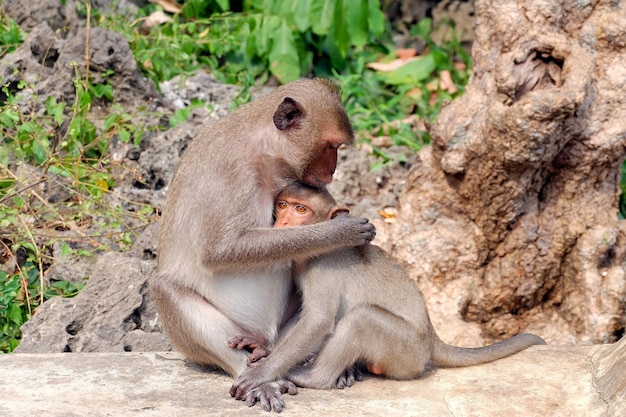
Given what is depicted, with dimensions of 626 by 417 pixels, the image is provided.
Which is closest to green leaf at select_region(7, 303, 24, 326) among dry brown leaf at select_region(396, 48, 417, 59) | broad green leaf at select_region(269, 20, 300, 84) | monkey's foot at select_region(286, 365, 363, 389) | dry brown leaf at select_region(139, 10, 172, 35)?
monkey's foot at select_region(286, 365, 363, 389)

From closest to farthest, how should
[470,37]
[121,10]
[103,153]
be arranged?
[103,153] < [121,10] < [470,37]

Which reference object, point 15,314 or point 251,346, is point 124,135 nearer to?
point 15,314

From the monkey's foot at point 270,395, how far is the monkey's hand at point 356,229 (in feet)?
2.84

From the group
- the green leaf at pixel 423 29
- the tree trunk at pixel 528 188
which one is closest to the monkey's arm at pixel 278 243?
the tree trunk at pixel 528 188

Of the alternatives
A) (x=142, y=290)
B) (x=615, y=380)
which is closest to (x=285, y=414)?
(x=615, y=380)

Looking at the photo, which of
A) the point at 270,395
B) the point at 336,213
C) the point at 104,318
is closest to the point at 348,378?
the point at 270,395

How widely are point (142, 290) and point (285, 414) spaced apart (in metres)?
2.14

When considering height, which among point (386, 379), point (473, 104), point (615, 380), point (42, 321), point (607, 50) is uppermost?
point (607, 50)

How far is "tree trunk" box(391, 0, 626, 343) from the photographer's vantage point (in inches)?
245

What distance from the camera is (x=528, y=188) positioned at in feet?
22.2

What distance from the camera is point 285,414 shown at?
4.76m

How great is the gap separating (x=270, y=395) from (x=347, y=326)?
0.59 metres

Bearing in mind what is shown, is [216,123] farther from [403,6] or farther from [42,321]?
[403,6]

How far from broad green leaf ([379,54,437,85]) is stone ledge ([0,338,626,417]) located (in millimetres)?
5402
